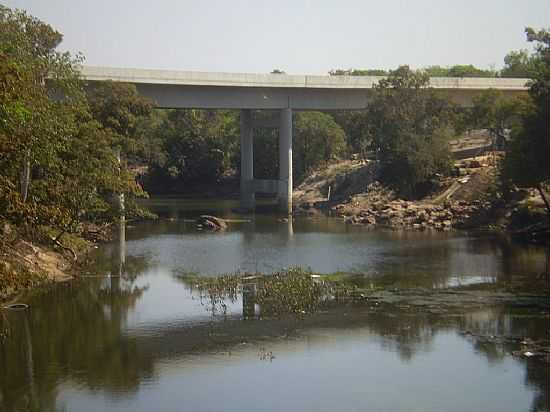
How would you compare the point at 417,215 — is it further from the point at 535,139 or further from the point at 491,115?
the point at 535,139

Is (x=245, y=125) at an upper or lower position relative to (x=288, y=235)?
upper

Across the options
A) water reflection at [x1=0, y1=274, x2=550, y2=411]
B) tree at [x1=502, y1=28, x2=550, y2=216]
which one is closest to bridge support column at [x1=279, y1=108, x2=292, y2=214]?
tree at [x1=502, y1=28, x2=550, y2=216]

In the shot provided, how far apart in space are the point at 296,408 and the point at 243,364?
159 inches

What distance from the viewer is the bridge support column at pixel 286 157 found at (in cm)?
8250

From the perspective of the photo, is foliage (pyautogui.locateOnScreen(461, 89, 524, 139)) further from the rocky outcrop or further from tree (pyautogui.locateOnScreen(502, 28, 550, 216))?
tree (pyautogui.locateOnScreen(502, 28, 550, 216))

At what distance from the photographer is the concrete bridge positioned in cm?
7425

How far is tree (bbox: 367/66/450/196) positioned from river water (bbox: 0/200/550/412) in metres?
30.7

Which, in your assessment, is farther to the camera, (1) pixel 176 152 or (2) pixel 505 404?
(1) pixel 176 152

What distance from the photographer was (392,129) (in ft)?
251

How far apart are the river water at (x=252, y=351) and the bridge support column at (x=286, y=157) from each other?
1506 inches

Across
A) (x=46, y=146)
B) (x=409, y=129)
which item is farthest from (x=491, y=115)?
(x=46, y=146)

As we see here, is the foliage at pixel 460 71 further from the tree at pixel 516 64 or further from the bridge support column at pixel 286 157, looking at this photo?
the bridge support column at pixel 286 157

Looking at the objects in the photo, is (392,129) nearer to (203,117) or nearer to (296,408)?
(203,117)

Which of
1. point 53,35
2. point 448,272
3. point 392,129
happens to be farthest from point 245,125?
point 448,272
